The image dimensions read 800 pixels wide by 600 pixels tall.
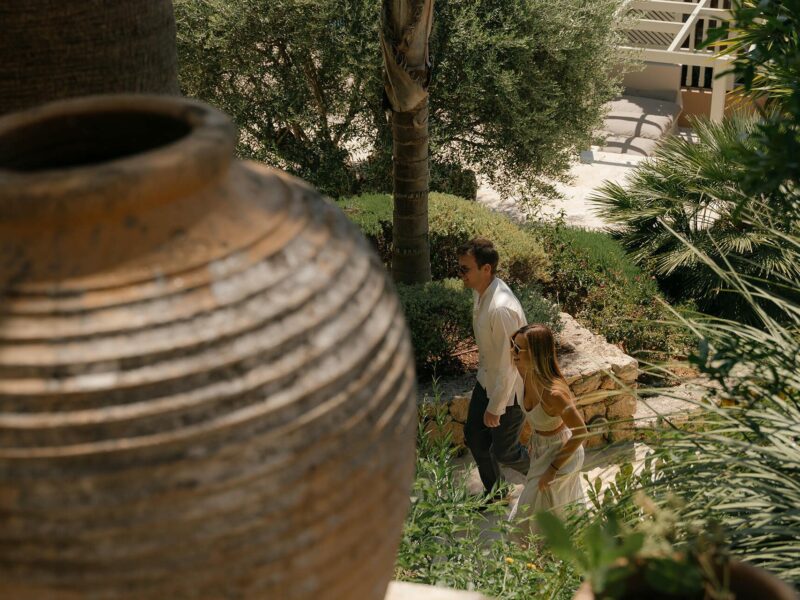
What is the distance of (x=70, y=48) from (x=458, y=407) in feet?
11.4

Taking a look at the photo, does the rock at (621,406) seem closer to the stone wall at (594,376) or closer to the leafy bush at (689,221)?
the stone wall at (594,376)

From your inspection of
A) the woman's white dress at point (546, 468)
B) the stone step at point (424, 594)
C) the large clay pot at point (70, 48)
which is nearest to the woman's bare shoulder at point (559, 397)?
the woman's white dress at point (546, 468)

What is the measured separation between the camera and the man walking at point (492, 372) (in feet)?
17.5

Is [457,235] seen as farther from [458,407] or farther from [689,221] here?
[458,407]

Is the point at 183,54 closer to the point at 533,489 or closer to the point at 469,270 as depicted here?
the point at 469,270

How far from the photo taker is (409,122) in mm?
7238

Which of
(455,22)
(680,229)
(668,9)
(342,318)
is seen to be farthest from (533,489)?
(668,9)

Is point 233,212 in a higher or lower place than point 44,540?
higher

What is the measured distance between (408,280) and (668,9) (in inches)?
393

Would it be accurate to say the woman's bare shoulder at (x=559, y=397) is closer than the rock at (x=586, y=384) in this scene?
Yes

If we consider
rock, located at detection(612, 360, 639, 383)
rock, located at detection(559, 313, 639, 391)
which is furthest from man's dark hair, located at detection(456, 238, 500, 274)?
rock, located at detection(612, 360, 639, 383)

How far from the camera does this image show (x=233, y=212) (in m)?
2.12

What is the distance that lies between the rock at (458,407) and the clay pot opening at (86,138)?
432 cm

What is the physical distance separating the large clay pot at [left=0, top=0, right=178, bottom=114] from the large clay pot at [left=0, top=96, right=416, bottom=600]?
2354mm
